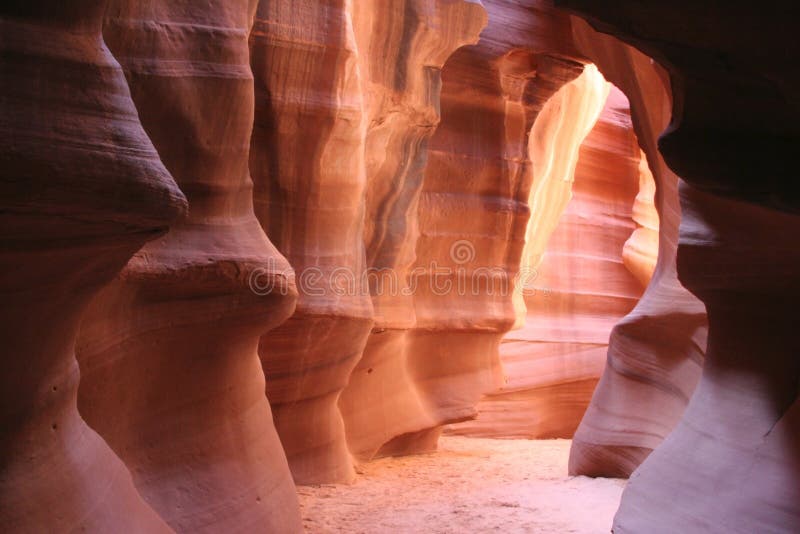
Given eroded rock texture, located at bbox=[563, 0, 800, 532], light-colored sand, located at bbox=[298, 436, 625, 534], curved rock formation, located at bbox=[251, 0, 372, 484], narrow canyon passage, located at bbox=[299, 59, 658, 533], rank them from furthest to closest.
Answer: narrow canyon passage, located at bbox=[299, 59, 658, 533], curved rock formation, located at bbox=[251, 0, 372, 484], light-colored sand, located at bbox=[298, 436, 625, 534], eroded rock texture, located at bbox=[563, 0, 800, 532]

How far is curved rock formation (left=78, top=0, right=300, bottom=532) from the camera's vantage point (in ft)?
11.9

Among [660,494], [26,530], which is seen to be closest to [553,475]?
[660,494]

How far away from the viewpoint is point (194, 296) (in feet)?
12.4

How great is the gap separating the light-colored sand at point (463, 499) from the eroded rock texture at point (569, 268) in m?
2.63

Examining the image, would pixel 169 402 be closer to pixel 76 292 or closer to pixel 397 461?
pixel 76 292

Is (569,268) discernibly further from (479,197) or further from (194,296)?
(194,296)

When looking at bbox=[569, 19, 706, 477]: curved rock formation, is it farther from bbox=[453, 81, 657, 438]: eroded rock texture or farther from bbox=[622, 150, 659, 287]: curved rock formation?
bbox=[622, 150, 659, 287]: curved rock formation

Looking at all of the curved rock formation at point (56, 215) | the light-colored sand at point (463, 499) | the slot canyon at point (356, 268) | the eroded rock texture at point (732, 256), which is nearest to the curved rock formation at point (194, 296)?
the slot canyon at point (356, 268)

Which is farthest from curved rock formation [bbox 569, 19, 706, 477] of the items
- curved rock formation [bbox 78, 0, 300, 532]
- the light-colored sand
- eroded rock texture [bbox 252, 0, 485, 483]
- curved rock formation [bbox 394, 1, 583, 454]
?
curved rock formation [bbox 78, 0, 300, 532]

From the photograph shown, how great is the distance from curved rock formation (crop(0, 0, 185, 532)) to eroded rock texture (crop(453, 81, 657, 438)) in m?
6.78

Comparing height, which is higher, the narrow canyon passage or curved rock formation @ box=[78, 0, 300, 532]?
curved rock formation @ box=[78, 0, 300, 532]

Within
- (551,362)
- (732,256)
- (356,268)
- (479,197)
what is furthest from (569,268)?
(732,256)

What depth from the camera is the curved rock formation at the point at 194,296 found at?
3623mm

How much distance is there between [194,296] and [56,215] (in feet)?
4.87
